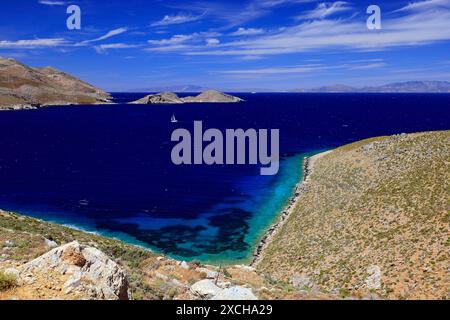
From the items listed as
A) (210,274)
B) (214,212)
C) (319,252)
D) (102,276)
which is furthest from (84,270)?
(214,212)

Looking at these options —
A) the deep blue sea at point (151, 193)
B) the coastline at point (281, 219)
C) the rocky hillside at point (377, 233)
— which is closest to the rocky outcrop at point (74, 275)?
the rocky hillside at point (377, 233)

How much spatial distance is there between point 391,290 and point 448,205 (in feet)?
52.3

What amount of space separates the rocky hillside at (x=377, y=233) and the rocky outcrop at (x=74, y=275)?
14.7 meters

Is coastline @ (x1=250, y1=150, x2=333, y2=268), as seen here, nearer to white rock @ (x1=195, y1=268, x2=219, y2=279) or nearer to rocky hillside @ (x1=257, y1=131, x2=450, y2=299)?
rocky hillside @ (x1=257, y1=131, x2=450, y2=299)

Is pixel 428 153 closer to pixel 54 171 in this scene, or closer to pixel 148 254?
pixel 148 254

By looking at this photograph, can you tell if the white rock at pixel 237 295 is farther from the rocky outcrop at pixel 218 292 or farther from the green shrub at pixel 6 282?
the green shrub at pixel 6 282

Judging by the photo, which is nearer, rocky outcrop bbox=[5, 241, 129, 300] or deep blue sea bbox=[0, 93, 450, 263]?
rocky outcrop bbox=[5, 241, 129, 300]

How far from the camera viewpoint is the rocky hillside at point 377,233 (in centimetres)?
3506

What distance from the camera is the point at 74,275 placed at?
16.1 metres

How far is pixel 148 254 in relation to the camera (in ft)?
100

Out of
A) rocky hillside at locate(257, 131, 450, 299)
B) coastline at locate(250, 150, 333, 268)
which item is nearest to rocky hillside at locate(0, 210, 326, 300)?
rocky hillside at locate(257, 131, 450, 299)

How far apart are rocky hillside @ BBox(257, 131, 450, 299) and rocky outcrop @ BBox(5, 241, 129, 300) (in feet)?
48.3

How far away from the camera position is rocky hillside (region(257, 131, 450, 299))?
3506 cm
